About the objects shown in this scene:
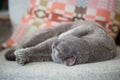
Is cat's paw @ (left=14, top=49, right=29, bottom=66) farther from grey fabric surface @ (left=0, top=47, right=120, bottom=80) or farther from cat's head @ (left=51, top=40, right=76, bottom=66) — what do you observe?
cat's head @ (left=51, top=40, right=76, bottom=66)

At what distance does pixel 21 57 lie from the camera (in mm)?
1143

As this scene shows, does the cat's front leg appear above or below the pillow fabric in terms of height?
below

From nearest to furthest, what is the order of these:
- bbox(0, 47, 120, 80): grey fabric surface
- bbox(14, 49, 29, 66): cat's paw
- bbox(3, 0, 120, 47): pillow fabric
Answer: bbox(0, 47, 120, 80): grey fabric surface, bbox(14, 49, 29, 66): cat's paw, bbox(3, 0, 120, 47): pillow fabric

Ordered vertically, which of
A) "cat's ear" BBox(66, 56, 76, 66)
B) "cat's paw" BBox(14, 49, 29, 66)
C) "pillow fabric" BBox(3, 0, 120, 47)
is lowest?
"cat's paw" BBox(14, 49, 29, 66)

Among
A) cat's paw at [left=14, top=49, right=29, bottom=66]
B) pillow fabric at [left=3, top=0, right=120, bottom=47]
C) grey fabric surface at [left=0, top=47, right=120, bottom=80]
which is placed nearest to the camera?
grey fabric surface at [left=0, top=47, right=120, bottom=80]

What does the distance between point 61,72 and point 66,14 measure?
22.4 inches

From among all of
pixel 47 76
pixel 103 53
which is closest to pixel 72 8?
pixel 103 53

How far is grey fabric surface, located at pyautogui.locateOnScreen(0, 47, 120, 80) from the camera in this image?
1.02 metres

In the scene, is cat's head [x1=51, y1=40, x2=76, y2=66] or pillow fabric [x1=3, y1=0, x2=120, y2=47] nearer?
cat's head [x1=51, y1=40, x2=76, y2=66]

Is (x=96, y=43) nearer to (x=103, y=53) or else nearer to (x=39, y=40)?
(x=103, y=53)

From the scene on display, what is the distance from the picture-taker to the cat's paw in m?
1.13

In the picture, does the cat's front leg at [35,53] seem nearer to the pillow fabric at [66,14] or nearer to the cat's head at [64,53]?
the cat's head at [64,53]

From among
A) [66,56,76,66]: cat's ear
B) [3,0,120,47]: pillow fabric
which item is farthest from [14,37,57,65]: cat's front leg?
[3,0,120,47]: pillow fabric

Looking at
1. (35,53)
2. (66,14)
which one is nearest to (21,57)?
(35,53)
